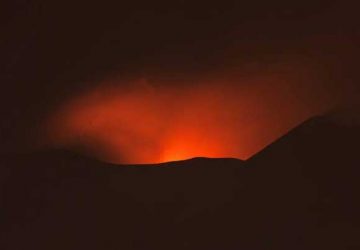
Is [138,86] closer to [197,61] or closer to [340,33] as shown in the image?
[197,61]

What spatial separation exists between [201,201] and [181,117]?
405 mm

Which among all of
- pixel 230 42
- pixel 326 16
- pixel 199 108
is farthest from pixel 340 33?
pixel 199 108

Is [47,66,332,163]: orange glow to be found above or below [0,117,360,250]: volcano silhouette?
above

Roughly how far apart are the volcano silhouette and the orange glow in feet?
0.41

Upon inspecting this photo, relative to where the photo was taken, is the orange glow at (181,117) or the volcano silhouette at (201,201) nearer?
the volcano silhouette at (201,201)

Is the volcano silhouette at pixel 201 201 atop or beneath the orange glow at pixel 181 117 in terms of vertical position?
beneath

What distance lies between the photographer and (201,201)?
154cm

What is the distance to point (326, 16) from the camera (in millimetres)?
1854

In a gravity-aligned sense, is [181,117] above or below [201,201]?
above

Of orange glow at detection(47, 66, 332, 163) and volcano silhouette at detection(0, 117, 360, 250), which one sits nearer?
volcano silhouette at detection(0, 117, 360, 250)

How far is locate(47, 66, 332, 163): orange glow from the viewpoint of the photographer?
1.82m

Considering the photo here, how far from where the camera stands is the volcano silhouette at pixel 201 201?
1423 mm

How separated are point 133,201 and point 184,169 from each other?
175mm

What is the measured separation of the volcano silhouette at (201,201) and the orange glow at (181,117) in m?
0.13
